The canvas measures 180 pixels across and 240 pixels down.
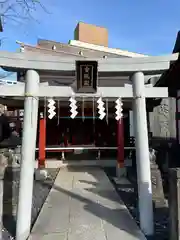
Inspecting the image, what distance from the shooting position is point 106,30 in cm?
3847

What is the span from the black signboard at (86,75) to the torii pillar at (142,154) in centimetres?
83

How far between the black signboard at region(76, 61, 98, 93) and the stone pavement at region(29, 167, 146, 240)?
268 centimetres

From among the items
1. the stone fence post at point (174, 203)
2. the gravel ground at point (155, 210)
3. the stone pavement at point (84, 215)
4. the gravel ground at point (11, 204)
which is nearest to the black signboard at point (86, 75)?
the stone fence post at point (174, 203)

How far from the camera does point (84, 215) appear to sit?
535cm

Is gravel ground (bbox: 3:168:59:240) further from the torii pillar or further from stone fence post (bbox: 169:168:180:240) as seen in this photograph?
stone fence post (bbox: 169:168:180:240)

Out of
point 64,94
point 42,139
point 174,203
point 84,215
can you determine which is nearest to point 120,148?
point 42,139

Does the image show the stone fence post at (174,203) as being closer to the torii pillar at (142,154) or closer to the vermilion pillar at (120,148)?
the torii pillar at (142,154)

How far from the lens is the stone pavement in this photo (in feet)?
14.4

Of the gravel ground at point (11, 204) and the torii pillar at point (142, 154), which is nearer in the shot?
the torii pillar at point (142, 154)

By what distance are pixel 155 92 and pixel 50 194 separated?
4.38 meters

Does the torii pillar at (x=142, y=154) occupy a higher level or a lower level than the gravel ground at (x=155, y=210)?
higher

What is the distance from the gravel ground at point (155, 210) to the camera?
4625mm

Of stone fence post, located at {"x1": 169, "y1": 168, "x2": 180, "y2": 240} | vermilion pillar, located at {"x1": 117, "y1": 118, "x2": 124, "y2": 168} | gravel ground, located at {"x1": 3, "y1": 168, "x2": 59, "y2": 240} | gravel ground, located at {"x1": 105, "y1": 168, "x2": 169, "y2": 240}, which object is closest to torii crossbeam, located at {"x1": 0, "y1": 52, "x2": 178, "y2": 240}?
gravel ground, located at {"x1": 105, "y1": 168, "x2": 169, "y2": 240}

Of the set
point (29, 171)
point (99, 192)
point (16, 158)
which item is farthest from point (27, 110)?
point (16, 158)
